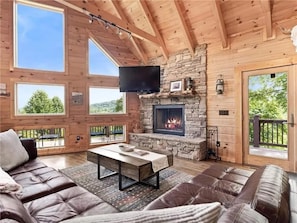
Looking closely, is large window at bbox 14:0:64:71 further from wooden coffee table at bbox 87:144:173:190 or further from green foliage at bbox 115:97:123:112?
wooden coffee table at bbox 87:144:173:190

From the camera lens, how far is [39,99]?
5.10 metres

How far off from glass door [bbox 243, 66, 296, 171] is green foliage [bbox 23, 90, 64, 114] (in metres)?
4.64

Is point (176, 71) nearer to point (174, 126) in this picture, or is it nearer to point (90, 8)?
point (174, 126)

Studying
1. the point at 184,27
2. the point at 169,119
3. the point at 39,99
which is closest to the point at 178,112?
the point at 169,119

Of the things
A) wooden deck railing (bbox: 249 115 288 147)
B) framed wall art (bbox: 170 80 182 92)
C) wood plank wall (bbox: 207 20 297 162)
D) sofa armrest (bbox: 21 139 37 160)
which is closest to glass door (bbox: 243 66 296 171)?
wooden deck railing (bbox: 249 115 288 147)

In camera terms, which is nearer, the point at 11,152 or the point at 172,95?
the point at 11,152

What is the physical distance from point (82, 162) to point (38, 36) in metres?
3.44

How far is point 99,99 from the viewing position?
19.4 feet

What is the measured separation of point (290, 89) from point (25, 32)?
6030 millimetres

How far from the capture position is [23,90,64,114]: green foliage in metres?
4.98

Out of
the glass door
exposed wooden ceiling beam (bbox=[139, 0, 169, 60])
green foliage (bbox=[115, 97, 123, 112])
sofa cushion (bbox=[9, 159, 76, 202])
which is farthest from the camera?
green foliage (bbox=[115, 97, 123, 112])

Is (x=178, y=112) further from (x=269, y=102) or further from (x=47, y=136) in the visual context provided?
(x=47, y=136)

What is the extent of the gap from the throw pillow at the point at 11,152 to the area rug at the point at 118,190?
975 millimetres

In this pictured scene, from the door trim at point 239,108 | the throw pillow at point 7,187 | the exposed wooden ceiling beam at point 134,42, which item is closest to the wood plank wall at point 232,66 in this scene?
the door trim at point 239,108
